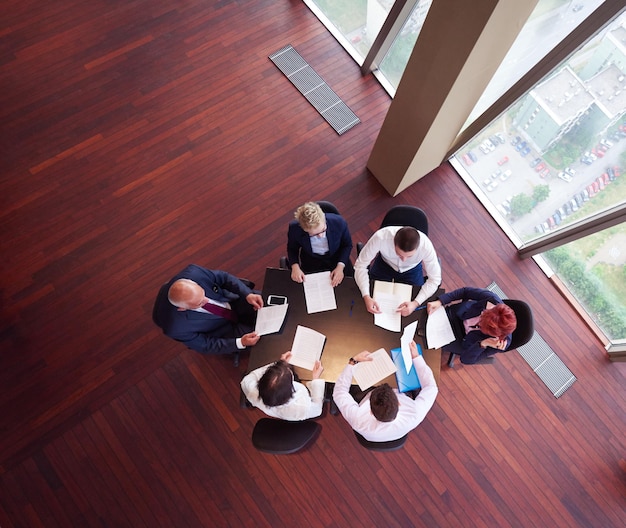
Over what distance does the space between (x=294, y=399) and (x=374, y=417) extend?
0.53m

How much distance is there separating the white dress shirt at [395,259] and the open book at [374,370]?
0.47 m

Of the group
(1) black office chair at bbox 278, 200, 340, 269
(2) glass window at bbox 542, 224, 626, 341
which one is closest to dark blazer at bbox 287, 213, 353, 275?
(1) black office chair at bbox 278, 200, 340, 269

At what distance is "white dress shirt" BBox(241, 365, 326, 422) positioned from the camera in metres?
2.81

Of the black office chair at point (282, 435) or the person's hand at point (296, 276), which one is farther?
the person's hand at point (296, 276)

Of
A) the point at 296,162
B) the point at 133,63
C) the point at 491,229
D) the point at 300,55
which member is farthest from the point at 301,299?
the point at 133,63

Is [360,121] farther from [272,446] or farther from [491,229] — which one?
[272,446]

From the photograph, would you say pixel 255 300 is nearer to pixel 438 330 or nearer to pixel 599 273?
pixel 438 330

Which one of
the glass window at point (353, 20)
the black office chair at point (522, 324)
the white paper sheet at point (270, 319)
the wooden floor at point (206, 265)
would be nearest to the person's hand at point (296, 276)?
the white paper sheet at point (270, 319)

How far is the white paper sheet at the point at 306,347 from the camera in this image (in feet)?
9.78

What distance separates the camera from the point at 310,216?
3064 mm

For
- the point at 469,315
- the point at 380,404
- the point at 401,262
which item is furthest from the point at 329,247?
the point at 380,404

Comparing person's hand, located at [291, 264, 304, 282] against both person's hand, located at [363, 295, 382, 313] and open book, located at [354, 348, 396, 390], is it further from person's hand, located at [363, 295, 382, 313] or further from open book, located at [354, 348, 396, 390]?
open book, located at [354, 348, 396, 390]

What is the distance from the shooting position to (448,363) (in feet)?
12.8

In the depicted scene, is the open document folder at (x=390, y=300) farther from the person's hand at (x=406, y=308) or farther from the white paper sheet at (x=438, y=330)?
the white paper sheet at (x=438, y=330)
